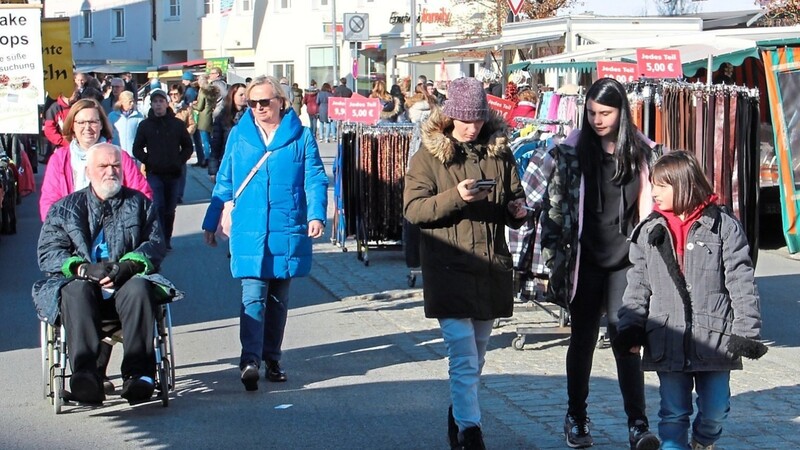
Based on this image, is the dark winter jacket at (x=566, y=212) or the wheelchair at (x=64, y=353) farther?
the wheelchair at (x=64, y=353)

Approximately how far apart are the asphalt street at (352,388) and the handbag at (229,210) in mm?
974

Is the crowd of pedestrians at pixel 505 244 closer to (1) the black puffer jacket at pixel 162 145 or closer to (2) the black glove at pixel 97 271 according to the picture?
(2) the black glove at pixel 97 271

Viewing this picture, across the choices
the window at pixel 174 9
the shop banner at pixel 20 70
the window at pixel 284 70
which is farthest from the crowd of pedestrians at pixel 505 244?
the window at pixel 174 9

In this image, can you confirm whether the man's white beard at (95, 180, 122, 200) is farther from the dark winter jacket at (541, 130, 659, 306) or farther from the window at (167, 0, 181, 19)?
A: the window at (167, 0, 181, 19)

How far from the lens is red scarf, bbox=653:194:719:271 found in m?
5.48

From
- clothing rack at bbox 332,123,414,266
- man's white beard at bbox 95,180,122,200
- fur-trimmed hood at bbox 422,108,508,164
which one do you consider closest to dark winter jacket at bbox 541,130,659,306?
fur-trimmed hood at bbox 422,108,508,164

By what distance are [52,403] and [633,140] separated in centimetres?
378

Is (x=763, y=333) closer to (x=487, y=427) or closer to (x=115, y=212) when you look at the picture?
(x=487, y=427)

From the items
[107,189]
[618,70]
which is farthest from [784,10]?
[107,189]

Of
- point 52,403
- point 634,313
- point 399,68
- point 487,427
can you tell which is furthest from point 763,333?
point 399,68

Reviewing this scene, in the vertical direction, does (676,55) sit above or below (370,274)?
above

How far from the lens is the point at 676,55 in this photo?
11625 millimetres

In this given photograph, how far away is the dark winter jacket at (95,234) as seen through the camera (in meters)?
7.52

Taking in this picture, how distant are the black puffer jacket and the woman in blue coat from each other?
243 inches
